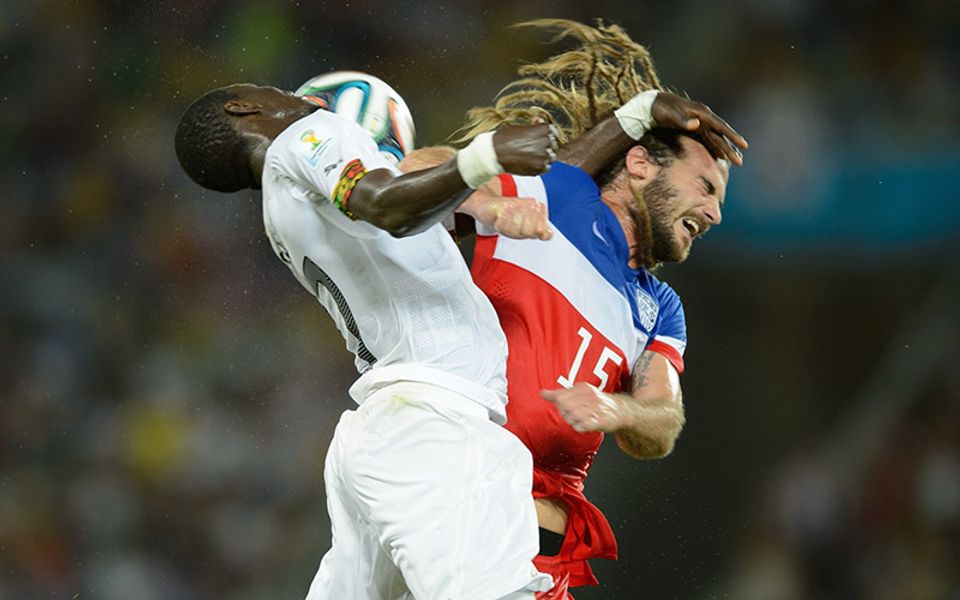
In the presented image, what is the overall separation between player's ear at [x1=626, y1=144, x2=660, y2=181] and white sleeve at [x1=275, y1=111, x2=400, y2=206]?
102 cm

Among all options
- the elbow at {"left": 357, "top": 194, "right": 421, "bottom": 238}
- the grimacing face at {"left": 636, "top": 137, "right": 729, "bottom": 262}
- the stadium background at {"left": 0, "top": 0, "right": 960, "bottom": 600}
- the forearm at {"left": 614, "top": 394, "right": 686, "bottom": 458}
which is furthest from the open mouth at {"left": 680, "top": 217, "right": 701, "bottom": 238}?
the stadium background at {"left": 0, "top": 0, "right": 960, "bottom": 600}

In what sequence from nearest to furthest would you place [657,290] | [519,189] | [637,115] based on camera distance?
[519,189] → [637,115] → [657,290]

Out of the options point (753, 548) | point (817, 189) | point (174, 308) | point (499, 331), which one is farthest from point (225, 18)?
point (499, 331)

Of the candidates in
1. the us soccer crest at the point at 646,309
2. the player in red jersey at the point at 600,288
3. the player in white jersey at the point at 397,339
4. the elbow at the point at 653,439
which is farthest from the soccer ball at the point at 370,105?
the elbow at the point at 653,439

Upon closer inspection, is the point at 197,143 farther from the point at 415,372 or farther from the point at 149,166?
the point at 149,166

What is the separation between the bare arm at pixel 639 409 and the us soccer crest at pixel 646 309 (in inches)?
3.0

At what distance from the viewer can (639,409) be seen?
9.94ft

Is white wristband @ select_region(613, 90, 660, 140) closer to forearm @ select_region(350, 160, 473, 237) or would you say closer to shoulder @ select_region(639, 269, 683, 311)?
shoulder @ select_region(639, 269, 683, 311)

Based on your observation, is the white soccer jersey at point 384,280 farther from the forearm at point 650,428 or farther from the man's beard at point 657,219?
the man's beard at point 657,219

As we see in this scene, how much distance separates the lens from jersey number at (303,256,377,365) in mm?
2697

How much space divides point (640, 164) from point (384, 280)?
3.30 feet

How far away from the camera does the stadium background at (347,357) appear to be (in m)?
5.75

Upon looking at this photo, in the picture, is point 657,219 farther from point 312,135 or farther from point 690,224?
point 312,135

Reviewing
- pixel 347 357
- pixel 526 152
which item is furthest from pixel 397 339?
pixel 347 357
